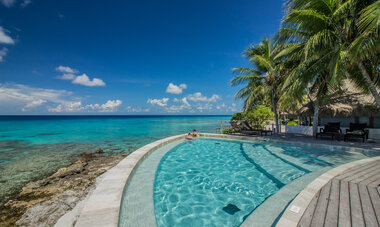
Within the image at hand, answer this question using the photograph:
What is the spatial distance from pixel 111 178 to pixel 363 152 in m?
8.09

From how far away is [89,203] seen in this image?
235 cm

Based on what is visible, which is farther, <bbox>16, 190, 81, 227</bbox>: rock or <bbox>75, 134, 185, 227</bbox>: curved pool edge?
<bbox>16, 190, 81, 227</bbox>: rock

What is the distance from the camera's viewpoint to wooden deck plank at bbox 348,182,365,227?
1747mm

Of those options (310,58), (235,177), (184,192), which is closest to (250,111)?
(310,58)

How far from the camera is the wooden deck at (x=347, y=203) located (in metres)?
1.77

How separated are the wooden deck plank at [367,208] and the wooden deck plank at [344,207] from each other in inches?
5.4

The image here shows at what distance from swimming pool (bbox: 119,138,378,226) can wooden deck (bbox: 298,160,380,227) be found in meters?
0.96

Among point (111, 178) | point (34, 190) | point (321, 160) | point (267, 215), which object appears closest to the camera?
point (267, 215)

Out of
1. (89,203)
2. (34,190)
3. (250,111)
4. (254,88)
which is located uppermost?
(254,88)

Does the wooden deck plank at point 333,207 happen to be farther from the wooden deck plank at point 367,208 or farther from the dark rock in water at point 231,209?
the dark rock in water at point 231,209

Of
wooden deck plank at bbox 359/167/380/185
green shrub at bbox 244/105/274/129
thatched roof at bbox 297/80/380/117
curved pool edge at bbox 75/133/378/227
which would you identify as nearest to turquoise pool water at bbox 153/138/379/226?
curved pool edge at bbox 75/133/378/227

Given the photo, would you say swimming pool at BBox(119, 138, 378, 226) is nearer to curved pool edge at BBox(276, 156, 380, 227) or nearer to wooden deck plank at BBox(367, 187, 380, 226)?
curved pool edge at BBox(276, 156, 380, 227)

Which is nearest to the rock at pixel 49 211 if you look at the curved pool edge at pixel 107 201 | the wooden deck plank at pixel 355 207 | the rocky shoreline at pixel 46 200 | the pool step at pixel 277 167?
the rocky shoreline at pixel 46 200

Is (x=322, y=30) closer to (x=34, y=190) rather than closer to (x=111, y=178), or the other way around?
(x=111, y=178)
